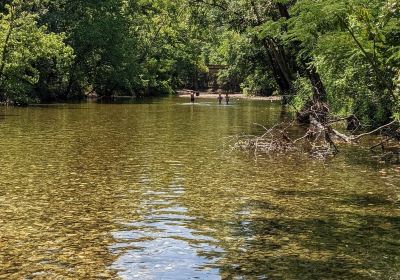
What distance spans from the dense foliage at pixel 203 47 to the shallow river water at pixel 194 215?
2.64m

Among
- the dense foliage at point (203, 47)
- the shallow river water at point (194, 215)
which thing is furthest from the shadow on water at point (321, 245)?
the dense foliage at point (203, 47)

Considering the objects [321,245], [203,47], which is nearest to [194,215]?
[321,245]

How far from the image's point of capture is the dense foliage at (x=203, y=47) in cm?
1337

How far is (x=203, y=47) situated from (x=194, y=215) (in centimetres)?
9716

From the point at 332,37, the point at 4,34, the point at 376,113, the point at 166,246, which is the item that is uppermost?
the point at 4,34

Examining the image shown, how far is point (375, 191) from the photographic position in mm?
12406

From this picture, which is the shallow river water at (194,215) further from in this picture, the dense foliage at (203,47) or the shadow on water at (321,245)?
the dense foliage at (203,47)

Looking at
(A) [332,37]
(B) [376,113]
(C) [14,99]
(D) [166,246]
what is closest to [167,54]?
(C) [14,99]

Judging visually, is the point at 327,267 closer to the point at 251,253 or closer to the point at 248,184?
the point at 251,253

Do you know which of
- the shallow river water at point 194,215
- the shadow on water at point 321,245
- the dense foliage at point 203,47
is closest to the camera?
the shadow on water at point 321,245

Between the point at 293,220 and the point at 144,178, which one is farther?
the point at 144,178

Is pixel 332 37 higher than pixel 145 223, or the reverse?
pixel 332 37

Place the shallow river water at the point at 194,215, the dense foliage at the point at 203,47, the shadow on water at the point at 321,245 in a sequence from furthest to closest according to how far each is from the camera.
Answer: the dense foliage at the point at 203,47, the shallow river water at the point at 194,215, the shadow on water at the point at 321,245

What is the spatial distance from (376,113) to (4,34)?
104ft
